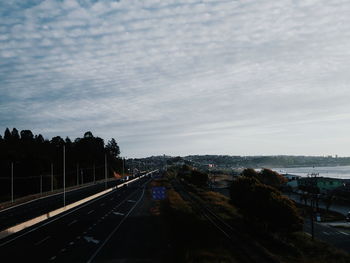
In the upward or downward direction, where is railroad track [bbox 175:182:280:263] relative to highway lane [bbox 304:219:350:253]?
upward

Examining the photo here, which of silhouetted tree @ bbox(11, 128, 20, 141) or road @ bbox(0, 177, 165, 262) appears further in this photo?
silhouetted tree @ bbox(11, 128, 20, 141)

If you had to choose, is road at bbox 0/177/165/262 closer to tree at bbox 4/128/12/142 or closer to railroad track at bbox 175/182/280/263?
railroad track at bbox 175/182/280/263

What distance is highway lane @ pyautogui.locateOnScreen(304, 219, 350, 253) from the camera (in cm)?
4672

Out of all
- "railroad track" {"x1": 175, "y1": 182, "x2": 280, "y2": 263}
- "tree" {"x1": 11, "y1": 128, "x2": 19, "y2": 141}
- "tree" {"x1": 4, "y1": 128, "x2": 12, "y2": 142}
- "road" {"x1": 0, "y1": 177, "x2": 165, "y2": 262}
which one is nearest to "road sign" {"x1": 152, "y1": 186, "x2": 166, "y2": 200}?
"road" {"x1": 0, "y1": 177, "x2": 165, "y2": 262}

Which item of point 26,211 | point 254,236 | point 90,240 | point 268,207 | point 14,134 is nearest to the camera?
point 90,240

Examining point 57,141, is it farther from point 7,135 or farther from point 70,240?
point 70,240

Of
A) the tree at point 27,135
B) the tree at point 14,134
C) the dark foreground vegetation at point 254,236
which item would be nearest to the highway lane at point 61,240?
the dark foreground vegetation at point 254,236

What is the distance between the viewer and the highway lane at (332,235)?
153ft

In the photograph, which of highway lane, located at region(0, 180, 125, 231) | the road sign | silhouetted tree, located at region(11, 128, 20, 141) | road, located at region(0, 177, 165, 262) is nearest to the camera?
road, located at region(0, 177, 165, 262)

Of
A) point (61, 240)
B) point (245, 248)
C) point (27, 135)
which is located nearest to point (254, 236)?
point (245, 248)

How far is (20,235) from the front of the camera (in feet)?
124

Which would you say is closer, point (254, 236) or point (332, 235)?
point (254, 236)

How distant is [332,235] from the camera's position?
54.1 metres

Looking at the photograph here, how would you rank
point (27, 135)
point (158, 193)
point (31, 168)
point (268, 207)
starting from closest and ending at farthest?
point (268, 207) < point (158, 193) < point (31, 168) < point (27, 135)
